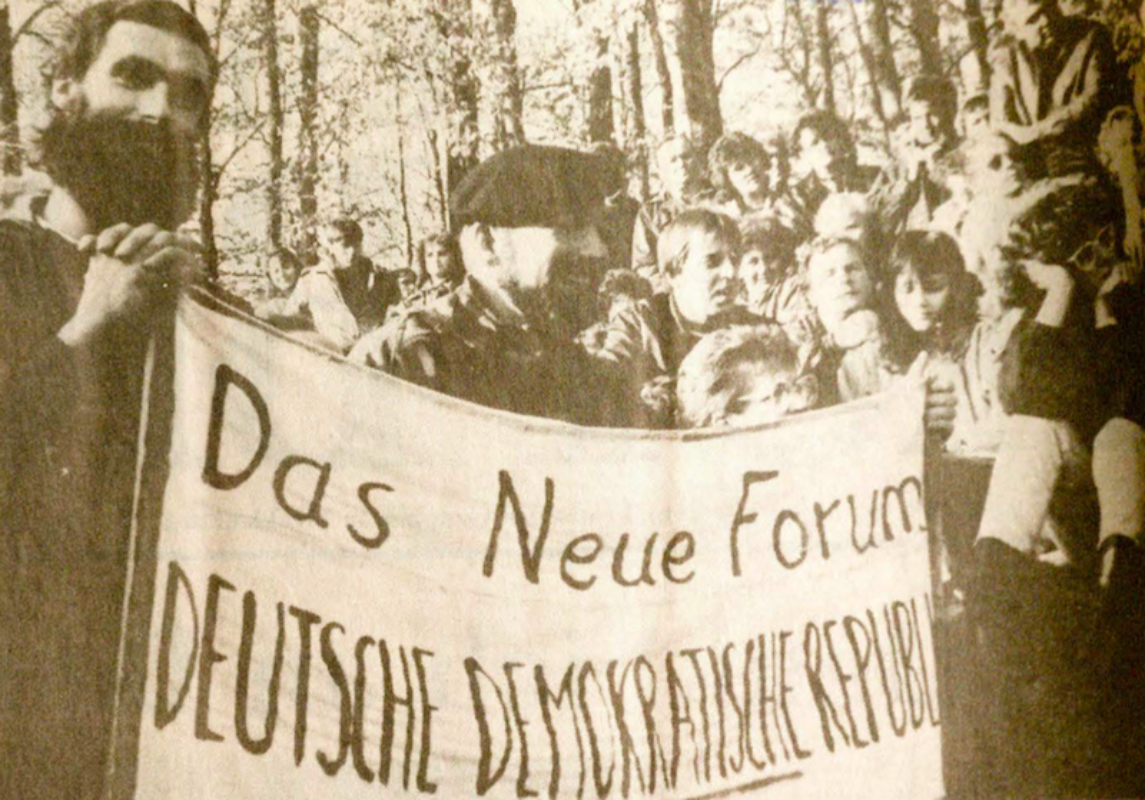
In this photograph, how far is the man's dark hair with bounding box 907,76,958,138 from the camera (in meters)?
1.40

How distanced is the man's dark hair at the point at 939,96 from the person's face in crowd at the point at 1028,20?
0.39 ft

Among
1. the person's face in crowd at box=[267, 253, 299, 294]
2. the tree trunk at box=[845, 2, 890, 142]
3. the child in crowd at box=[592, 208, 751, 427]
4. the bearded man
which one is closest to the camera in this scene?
the bearded man

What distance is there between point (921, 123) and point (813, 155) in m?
0.16

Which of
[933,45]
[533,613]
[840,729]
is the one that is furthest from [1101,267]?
[533,613]

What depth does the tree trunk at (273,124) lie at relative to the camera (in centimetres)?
117

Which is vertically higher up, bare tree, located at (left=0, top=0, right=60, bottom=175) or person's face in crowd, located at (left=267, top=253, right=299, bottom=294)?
bare tree, located at (left=0, top=0, right=60, bottom=175)

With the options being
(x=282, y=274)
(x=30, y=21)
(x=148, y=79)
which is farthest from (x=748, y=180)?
(x=30, y=21)

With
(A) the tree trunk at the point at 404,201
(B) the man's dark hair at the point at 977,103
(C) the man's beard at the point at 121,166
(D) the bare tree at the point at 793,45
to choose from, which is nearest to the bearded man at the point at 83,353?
(C) the man's beard at the point at 121,166

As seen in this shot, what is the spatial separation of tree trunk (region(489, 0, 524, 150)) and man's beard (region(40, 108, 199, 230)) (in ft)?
1.07

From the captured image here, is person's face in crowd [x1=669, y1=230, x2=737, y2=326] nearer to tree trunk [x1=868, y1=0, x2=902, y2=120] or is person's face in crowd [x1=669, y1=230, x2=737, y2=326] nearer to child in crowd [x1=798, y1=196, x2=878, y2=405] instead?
child in crowd [x1=798, y1=196, x2=878, y2=405]

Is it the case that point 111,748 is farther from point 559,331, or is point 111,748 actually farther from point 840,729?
point 840,729

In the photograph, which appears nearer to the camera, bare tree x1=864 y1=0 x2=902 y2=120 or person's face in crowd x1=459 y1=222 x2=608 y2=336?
person's face in crowd x1=459 y1=222 x2=608 y2=336

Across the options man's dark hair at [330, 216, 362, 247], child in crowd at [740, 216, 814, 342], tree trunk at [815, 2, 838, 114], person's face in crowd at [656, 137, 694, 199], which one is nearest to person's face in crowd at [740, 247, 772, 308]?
child in crowd at [740, 216, 814, 342]

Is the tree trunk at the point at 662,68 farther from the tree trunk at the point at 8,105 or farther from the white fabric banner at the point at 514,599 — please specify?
the tree trunk at the point at 8,105
